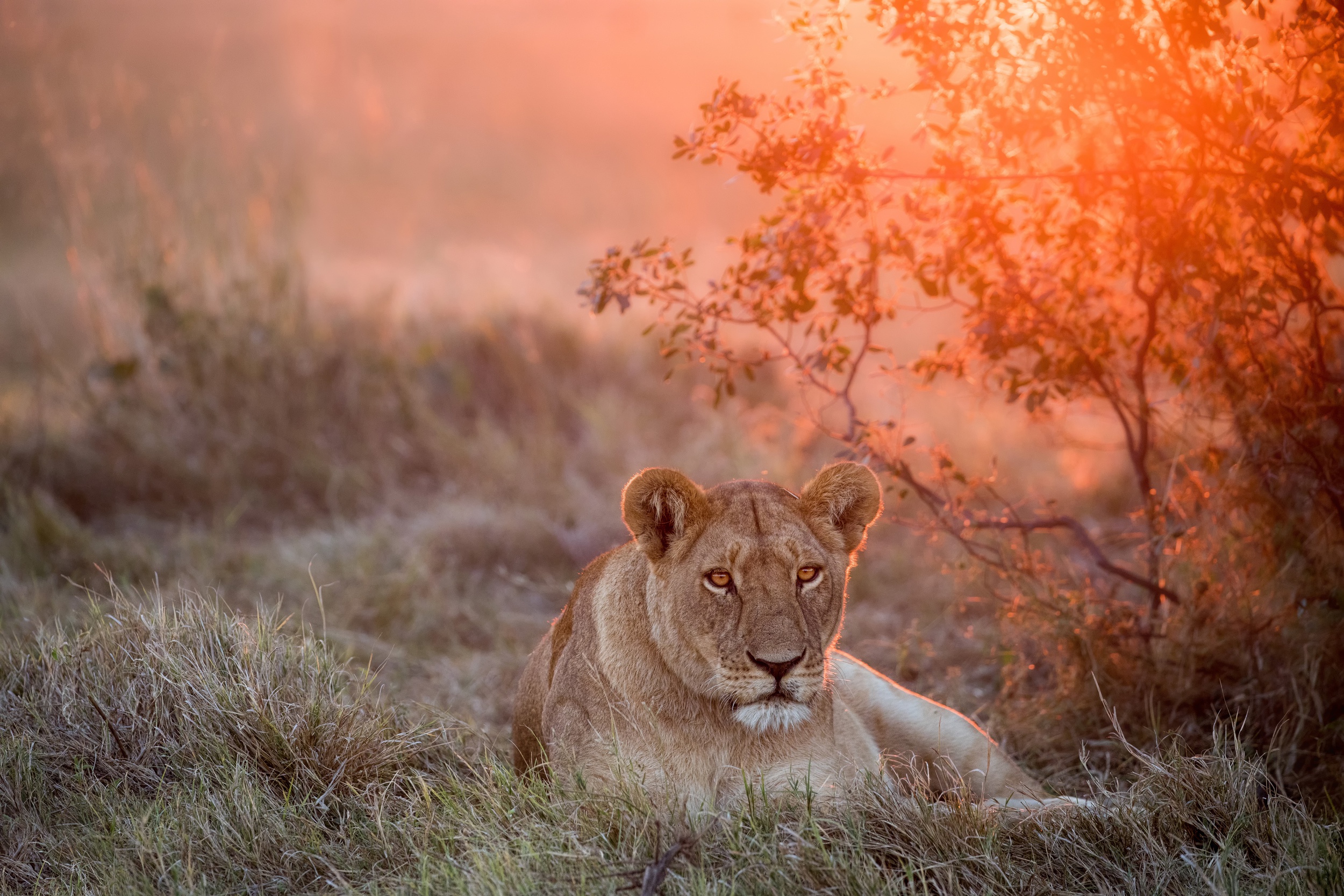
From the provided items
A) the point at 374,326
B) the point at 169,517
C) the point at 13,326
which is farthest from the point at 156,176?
the point at 13,326

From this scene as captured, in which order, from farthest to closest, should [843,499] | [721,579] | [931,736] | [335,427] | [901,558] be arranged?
[335,427]
[901,558]
[931,736]
[843,499]
[721,579]

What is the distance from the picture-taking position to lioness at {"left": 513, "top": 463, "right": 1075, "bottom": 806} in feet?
11.7

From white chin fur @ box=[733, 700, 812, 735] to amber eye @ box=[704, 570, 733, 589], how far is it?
0.37 m

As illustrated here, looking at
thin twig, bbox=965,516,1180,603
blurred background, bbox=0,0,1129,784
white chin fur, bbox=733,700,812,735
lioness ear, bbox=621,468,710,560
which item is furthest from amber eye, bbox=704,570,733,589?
thin twig, bbox=965,516,1180,603

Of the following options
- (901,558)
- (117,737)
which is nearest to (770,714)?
(117,737)

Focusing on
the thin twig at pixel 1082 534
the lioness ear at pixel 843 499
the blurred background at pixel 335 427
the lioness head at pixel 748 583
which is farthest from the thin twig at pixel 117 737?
the thin twig at pixel 1082 534

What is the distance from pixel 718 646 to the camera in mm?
3576

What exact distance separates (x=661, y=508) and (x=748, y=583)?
0.38m

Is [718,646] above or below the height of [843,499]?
below

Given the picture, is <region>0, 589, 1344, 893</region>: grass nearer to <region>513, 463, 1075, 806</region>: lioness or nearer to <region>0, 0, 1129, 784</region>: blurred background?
<region>513, 463, 1075, 806</region>: lioness

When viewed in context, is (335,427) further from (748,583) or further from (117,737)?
(748,583)

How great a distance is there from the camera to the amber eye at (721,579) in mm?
3617

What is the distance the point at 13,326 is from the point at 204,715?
40.1 ft

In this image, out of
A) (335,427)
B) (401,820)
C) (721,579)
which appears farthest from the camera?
(335,427)
